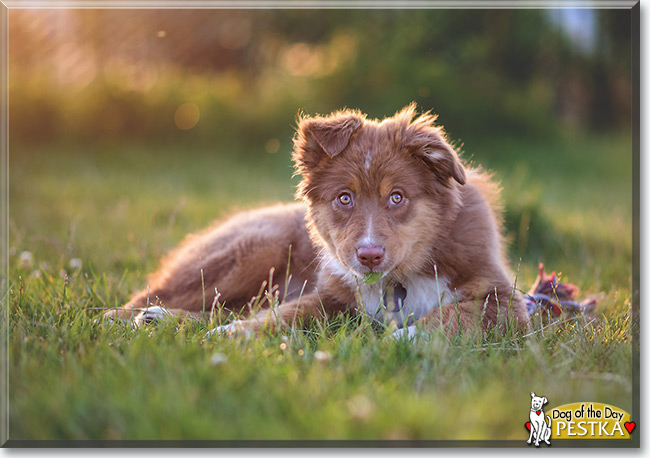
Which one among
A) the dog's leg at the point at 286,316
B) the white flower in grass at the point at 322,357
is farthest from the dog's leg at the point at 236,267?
the white flower in grass at the point at 322,357

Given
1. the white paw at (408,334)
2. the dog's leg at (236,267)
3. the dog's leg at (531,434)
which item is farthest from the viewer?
the dog's leg at (236,267)

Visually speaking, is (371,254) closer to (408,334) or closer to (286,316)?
(408,334)

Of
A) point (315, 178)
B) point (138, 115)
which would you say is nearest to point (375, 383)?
point (315, 178)

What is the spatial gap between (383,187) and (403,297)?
2.55 ft

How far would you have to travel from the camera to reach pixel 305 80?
1423 cm

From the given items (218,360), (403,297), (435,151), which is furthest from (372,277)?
(218,360)

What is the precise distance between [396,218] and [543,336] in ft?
3.57

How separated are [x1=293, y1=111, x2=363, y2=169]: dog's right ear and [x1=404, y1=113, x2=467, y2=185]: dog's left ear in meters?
0.37

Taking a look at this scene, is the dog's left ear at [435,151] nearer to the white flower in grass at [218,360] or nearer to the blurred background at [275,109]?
the white flower in grass at [218,360]

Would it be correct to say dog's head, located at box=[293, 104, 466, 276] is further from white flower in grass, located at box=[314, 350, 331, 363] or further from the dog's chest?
white flower in grass, located at box=[314, 350, 331, 363]

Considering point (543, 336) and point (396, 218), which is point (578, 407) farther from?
point (396, 218)

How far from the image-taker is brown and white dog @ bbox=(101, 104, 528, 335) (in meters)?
3.58

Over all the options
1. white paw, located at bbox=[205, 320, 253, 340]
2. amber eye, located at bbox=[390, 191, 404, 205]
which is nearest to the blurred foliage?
amber eye, located at bbox=[390, 191, 404, 205]

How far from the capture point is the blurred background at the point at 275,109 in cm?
924
